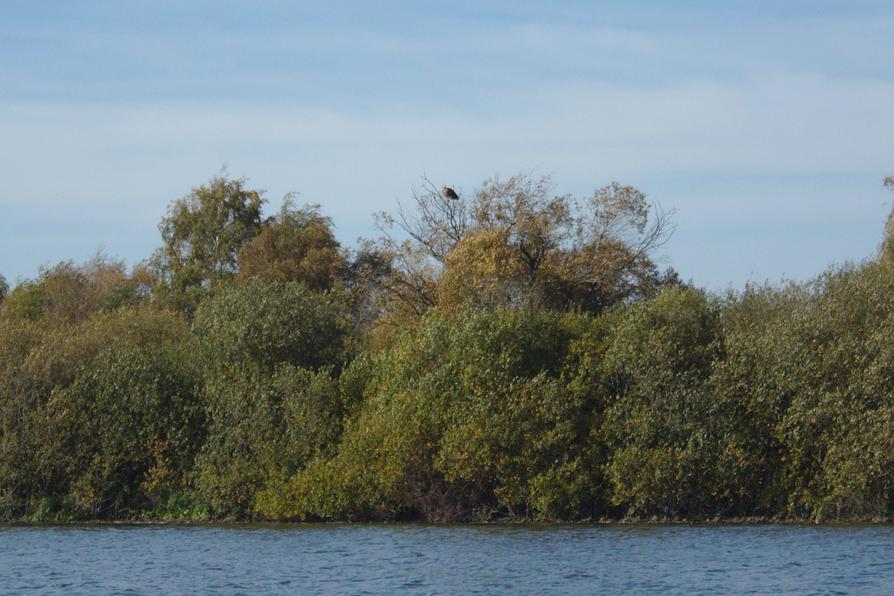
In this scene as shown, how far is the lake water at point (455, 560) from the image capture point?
27.9 metres

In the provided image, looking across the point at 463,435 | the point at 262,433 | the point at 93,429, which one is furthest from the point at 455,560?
the point at 93,429

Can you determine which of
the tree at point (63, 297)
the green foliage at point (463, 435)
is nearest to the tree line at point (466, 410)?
the green foliage at point (463, 435)

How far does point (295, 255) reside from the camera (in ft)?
240

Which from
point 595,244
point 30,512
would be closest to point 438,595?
point 30,512

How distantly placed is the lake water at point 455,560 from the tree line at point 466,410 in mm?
1949

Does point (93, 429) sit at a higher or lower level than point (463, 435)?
higher

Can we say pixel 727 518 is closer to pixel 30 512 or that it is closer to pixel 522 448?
pixel 522 448

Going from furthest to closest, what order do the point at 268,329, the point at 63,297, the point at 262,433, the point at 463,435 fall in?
1. the point at 63,297
2. the point at 268,329
3. the point at 262,433
4. the point at 463,435

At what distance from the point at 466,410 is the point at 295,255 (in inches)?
1289

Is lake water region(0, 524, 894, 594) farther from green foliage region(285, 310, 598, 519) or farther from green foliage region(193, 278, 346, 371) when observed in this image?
green foliage region(193, 278, 346, 371)

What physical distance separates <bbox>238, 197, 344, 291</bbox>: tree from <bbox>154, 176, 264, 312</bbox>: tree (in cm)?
449

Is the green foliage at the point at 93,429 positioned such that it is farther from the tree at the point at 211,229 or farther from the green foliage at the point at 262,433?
the tree at the point at 211,229

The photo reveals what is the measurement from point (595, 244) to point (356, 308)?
43.4ft

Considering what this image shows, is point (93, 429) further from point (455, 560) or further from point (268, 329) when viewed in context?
point (455, 560)
